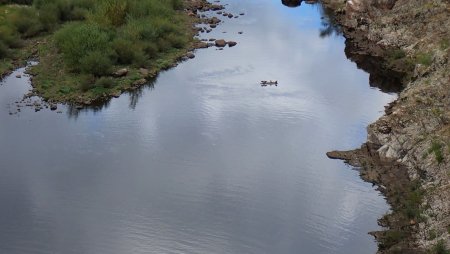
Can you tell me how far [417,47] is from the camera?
2908 centimetres

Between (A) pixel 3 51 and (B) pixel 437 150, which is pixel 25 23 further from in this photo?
(B) pixel 437 150

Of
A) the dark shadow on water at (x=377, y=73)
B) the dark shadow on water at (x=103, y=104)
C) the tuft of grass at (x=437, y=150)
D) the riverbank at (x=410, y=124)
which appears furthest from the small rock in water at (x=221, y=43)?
the tuft of grass at (x=437, y=150)

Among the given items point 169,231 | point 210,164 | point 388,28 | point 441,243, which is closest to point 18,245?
point 169,231

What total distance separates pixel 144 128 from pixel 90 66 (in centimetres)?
562

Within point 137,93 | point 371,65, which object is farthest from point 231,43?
point 137,93

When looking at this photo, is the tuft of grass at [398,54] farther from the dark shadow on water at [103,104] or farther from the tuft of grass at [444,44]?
the dark shadow on water at [103,104]

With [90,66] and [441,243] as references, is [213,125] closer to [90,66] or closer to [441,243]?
[90,66]

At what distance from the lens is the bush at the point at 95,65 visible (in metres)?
26.8

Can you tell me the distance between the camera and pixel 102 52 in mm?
27891

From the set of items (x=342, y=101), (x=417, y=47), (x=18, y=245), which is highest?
(x=417, y=47)

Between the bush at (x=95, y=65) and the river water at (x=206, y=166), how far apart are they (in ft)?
6.36

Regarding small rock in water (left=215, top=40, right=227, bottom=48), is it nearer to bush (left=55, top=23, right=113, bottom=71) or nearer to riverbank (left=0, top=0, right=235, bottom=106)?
riverbank (left=0, top=0, right=235, bottom=106)

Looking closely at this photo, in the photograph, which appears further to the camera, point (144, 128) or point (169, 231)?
point (144, 128)

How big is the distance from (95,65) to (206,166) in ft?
31.3
